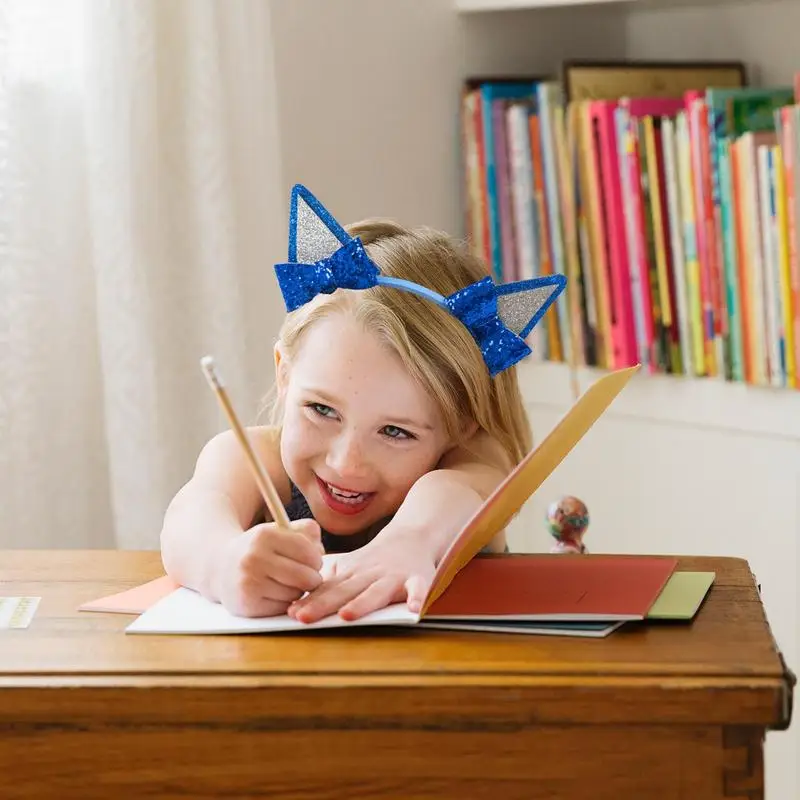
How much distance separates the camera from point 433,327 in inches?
38.7

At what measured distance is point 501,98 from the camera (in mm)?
1838

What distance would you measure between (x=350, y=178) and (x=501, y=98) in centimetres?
25

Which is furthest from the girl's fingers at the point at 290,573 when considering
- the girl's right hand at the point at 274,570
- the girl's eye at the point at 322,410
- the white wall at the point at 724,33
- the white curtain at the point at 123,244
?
the white wall at the point at 724,33

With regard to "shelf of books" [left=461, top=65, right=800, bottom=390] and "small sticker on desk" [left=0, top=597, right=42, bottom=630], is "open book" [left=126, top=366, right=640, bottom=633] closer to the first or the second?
"small sticker on desk" [left=0, top=597, right=42, bottom=630]

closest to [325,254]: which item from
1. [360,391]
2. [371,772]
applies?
[360,391]

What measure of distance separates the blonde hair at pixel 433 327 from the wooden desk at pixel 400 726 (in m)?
0.30

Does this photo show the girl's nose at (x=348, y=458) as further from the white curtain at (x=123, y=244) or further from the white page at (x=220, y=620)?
the white curtain at (x=123, y=244)

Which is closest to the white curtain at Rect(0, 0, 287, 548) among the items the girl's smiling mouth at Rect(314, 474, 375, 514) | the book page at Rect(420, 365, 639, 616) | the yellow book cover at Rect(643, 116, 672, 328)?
the yellow book cover at Rect(643, 116, 672, 328)

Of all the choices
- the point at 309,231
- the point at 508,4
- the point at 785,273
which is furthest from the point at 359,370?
Answer: the point at 508,4

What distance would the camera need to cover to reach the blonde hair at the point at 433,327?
0.97 meters

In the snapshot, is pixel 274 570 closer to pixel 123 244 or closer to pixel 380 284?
pixel 380 284

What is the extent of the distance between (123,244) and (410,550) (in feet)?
2.54

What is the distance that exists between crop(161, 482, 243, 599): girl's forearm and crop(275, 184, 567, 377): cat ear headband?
160 millimetres

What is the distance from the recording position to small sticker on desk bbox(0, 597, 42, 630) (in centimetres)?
82
